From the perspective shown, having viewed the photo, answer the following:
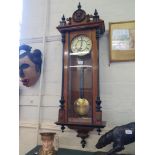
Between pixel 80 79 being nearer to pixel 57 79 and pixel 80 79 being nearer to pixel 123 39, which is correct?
pixel 57 79

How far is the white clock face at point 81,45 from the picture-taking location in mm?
1542

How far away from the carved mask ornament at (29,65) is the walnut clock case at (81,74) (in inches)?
11.5

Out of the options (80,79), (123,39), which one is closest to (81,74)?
(80,79)

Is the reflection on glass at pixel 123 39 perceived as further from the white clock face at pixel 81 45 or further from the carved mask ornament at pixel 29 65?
the carved mask ornament at pixel 29 65

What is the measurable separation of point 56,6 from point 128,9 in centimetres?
66

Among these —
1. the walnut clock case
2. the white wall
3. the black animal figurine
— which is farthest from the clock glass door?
the black animal figurine

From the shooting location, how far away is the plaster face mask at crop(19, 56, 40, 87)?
166 cm

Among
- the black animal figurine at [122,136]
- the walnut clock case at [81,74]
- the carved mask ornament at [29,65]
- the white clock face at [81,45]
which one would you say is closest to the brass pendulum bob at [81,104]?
the walnut clock case at [81,74]

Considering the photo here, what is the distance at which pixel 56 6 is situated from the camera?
5.96 ft

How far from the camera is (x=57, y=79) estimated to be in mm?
1739
